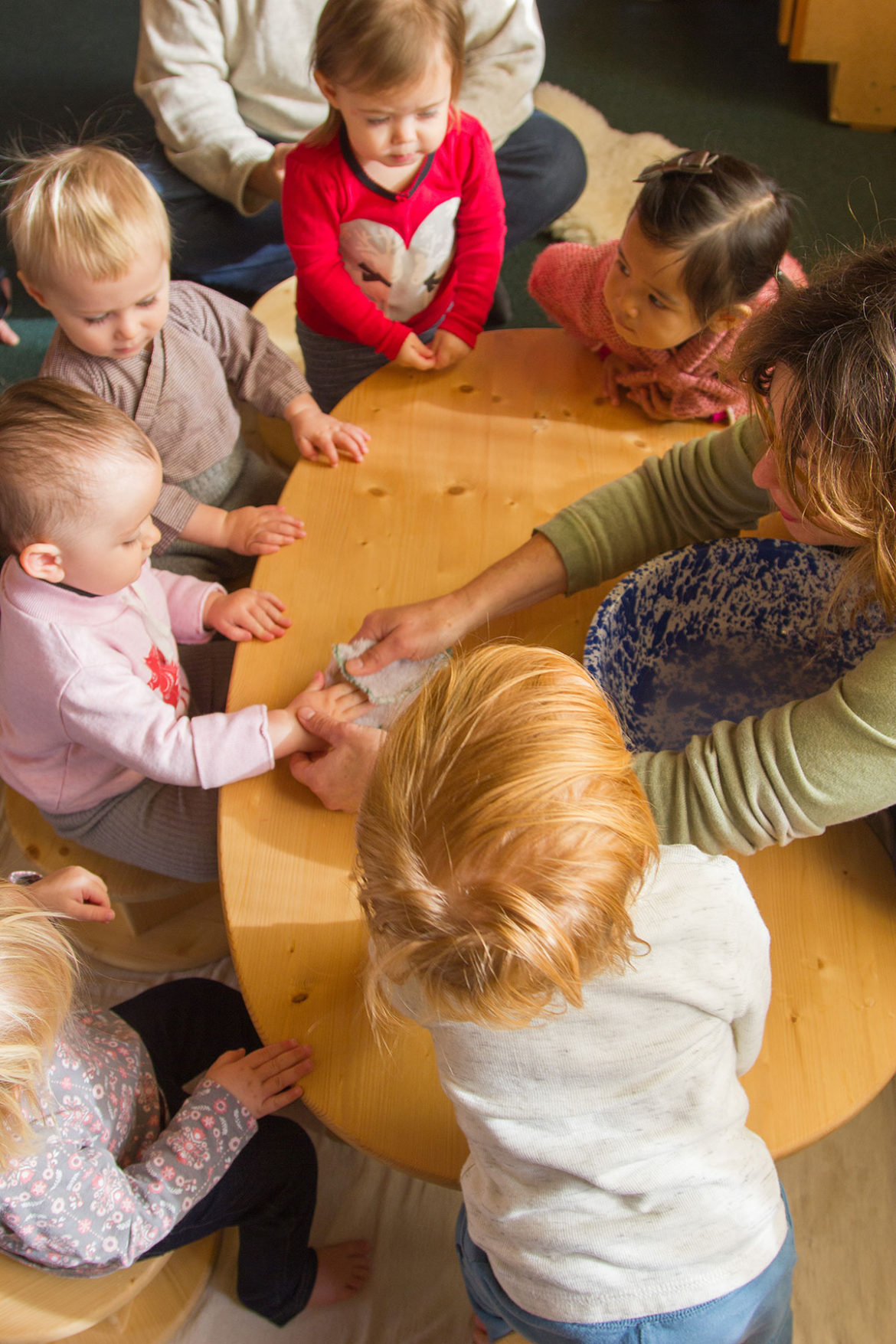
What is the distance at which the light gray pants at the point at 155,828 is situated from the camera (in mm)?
1059

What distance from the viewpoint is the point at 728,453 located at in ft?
3.12

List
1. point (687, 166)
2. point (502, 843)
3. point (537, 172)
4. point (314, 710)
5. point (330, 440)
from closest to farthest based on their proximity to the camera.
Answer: point (502, 843)
point (314, 710)
point (687, 166)
point (330, 440)
point (537, 172)

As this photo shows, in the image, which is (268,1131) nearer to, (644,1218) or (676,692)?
(644,1218)

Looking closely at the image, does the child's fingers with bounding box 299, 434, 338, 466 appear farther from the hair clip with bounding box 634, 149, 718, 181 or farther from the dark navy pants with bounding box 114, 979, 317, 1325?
the dark navy pants with bounding box 114, 979, 317, 1325

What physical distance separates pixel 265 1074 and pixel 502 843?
1.27 feet

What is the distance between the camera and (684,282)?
1.02 m

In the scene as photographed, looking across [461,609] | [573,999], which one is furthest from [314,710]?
[573,999]

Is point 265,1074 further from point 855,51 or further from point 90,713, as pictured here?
point 855,51

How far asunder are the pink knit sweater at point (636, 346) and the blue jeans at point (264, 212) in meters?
0.79

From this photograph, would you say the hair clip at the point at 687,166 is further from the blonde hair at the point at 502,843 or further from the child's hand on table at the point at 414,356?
the blonde hair at the point at 502,843

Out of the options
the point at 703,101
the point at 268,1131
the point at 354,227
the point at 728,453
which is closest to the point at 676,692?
the point at 728,453

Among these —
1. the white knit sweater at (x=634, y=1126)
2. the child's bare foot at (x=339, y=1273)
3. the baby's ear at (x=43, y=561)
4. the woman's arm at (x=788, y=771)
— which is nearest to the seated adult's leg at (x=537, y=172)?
the baby's ear at (x=43, y=561)

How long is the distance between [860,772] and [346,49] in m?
0.98

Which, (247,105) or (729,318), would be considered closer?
(729,318)
